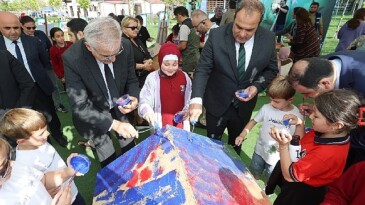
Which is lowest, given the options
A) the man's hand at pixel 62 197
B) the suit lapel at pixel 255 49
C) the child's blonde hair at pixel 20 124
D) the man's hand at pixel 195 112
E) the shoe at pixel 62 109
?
the shoe at pixel 62 109

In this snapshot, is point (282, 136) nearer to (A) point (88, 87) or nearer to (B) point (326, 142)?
(B) point (326, 142)

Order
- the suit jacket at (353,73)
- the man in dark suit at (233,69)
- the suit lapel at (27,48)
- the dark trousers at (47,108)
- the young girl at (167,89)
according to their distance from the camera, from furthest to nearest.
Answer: the dark trousers at (47,108)
the suit lapel at (27,48)
the young girl at (167,89)
the man in dark suit at (233,69)
the suit jacket at (353,73)

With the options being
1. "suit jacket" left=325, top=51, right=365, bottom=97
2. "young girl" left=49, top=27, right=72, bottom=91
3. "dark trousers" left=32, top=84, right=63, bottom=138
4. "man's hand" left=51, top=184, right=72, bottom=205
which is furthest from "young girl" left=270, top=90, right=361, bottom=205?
"young girl" left=49, top=27, right=72, bottom=91

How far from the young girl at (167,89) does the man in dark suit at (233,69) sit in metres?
0.29

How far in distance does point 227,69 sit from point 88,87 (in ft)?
4.36

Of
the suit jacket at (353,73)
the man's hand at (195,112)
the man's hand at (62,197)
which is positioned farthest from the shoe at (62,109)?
→ the suit jacket at (353,73)

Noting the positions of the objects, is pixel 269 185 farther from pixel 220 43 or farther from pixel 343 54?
pixel 220 43

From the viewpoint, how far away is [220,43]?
2.60 meters

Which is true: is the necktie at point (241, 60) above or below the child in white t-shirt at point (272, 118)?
above

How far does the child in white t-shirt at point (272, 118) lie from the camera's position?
8.30ft

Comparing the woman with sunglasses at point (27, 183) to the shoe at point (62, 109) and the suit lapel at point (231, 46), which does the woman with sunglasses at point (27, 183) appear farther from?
the shoe at point (62, 109)

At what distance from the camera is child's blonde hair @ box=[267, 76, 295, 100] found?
97.7 inches

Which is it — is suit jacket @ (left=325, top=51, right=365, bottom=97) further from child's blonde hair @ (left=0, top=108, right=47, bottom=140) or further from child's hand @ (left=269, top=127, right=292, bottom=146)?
child's blonde hair @ (left=0, top=108, right=47, bottom=140)

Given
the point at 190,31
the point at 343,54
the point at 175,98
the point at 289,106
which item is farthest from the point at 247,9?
the point at 190,31
